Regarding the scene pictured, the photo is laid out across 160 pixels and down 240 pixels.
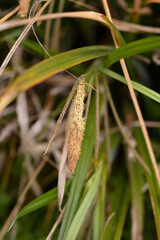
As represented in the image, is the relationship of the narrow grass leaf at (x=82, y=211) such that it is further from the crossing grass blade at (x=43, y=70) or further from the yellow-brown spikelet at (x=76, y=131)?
the crossing grass blade at (x=43, y=70)

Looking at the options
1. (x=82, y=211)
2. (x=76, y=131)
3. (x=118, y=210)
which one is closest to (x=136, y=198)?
(x=118, y=210)

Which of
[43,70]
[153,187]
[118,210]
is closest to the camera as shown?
[43,70]


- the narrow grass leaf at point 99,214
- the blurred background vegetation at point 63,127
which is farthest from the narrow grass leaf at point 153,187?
the narrow grass leaf at point 99,214

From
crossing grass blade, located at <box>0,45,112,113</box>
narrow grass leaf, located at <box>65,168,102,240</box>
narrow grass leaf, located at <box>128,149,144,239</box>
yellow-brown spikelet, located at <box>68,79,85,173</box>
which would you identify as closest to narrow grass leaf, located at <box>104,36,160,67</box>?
crossing grass blade, located at <box>0,45,112,113</box>

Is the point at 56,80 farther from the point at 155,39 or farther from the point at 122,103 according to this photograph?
the point at 155,39

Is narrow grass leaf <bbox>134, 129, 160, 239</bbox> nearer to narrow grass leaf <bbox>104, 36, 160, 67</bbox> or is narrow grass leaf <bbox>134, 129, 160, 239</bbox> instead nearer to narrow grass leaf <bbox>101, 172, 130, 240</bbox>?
narrow grass leaf <bbox>101, 172, 130, 240</bbox>

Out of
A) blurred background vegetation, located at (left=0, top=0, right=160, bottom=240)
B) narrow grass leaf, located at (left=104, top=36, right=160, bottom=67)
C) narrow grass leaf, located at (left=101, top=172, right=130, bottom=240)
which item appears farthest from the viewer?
blurred background vegetation, located at (left=0, top=0, right=160, bottom=240)

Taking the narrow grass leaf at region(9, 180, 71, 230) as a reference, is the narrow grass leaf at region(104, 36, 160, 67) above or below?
above

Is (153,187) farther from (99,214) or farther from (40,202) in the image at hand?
(40,202)
